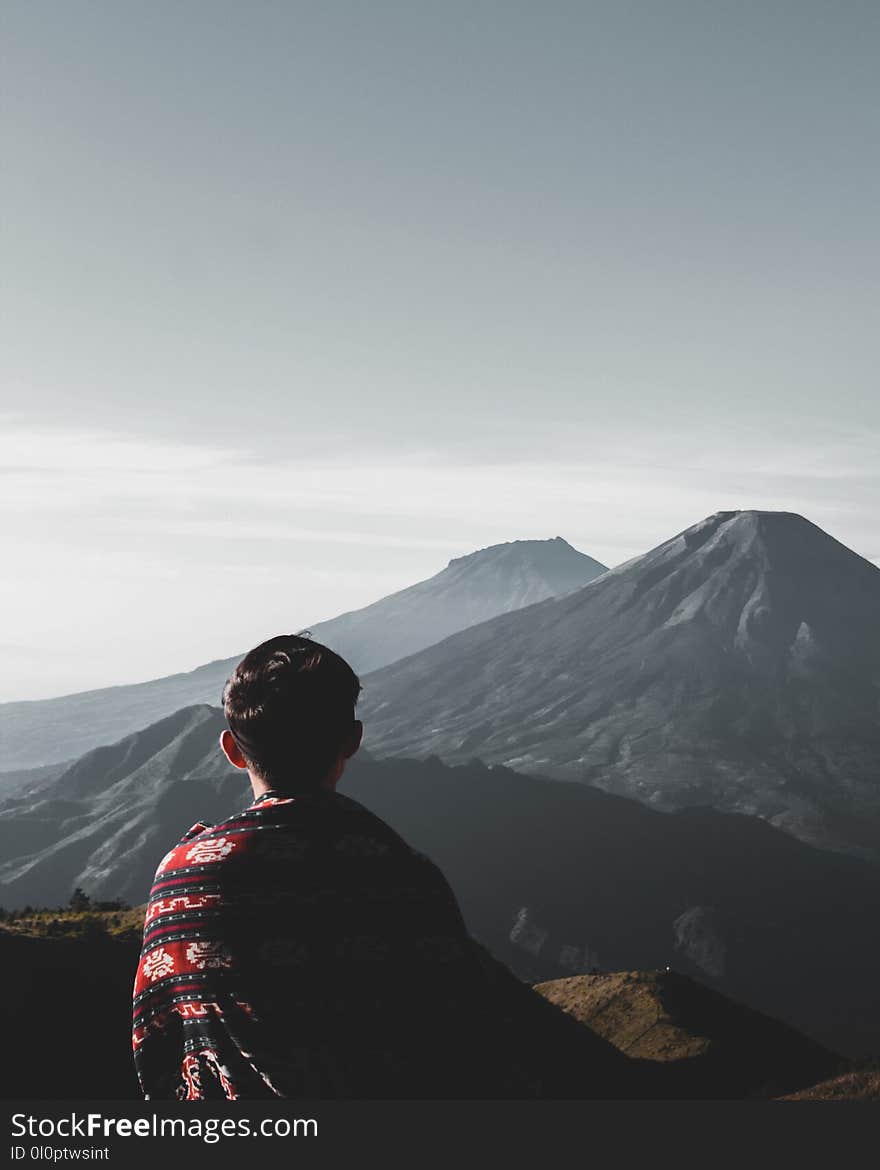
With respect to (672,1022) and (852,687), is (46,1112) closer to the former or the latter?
(672,1022)

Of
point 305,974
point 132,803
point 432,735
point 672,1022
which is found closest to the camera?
point 305,974

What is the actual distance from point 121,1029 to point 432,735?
161656 millimetres

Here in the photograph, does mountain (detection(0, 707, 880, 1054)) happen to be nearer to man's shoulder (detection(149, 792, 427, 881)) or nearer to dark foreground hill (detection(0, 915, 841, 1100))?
dark foreground hill (detection(0, 915, 841, 1100))

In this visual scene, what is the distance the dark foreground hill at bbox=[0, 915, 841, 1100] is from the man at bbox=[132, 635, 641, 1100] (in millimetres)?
62

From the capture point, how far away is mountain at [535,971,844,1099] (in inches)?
902

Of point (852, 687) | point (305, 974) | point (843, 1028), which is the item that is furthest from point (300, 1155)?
point (852, 687)

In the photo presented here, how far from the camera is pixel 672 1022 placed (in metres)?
25.8

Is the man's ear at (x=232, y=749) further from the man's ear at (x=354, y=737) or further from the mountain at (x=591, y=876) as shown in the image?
the mountain at (x=591, y=876)

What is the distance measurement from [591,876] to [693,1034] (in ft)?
316

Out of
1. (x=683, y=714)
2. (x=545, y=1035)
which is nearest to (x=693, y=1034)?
(x=545, y=1035)

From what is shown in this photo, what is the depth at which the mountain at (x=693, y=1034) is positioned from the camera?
2292 centimetres

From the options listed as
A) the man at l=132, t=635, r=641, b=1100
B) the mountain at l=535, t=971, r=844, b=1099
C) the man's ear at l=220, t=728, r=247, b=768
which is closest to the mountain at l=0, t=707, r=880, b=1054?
the mountain at l=535, t=971, r=844, b=1099

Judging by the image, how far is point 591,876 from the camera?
11856 cm

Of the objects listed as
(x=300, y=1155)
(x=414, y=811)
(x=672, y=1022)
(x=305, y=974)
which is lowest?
(x=414, y=811)
